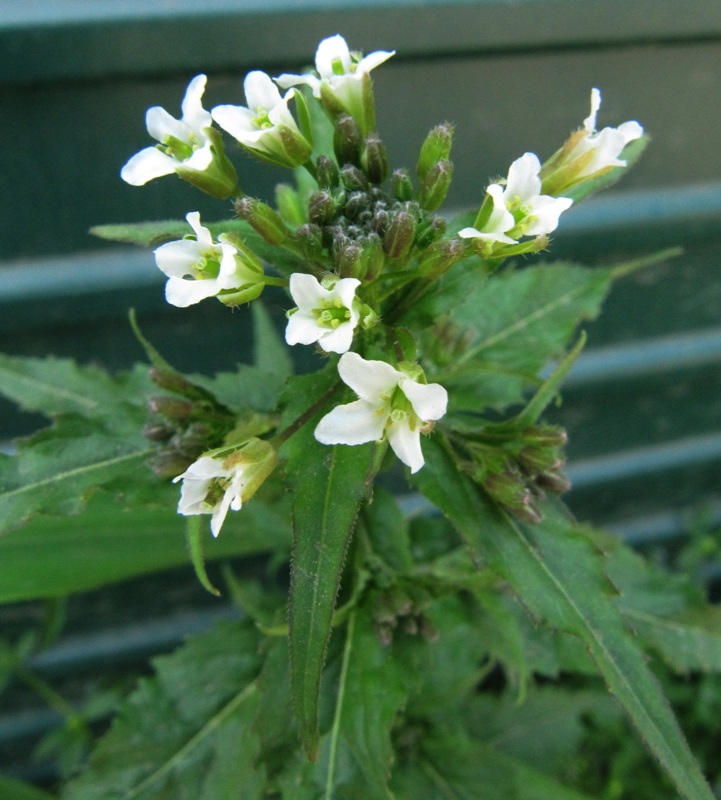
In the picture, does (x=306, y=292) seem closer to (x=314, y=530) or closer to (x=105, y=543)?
(x=314, y=530)

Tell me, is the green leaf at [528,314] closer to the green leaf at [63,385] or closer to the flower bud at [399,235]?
the flower bud at [399,235]

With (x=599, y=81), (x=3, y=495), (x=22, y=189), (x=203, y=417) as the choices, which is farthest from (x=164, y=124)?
(x=599, y=81)

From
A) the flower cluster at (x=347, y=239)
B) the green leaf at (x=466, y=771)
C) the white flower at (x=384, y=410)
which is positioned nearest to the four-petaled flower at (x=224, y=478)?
the flower cluster at (x=347, y=239)

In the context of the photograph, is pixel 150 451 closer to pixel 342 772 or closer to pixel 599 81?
pixel 342 772

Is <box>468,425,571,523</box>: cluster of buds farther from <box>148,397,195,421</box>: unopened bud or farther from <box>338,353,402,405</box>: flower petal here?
<box>148,397,195,421</box>: unopened bud

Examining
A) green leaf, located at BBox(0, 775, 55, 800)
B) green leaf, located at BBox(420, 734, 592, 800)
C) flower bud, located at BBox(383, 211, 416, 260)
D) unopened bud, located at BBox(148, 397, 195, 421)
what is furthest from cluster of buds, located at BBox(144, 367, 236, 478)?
green leaf, located at BBox(0, 775, 55, 800)

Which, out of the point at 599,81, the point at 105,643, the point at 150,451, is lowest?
the point at 105,643

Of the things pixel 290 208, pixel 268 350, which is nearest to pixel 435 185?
pixel 290 208
